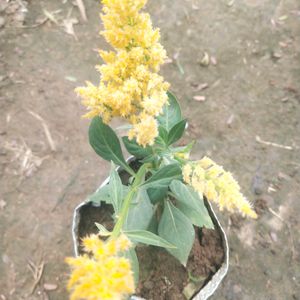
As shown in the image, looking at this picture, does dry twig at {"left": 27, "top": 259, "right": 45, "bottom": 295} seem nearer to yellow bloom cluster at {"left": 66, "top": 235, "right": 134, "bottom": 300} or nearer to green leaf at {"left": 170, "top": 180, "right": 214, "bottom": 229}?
green leaf at {"left": 170, "top": 180, "right": 214, "bottom": 229}

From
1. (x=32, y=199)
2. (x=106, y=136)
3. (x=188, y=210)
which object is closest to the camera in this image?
(x=106, y=136)

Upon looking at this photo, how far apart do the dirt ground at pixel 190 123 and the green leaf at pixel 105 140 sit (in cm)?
80

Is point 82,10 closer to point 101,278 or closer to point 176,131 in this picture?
point 176,131

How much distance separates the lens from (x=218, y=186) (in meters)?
0.76

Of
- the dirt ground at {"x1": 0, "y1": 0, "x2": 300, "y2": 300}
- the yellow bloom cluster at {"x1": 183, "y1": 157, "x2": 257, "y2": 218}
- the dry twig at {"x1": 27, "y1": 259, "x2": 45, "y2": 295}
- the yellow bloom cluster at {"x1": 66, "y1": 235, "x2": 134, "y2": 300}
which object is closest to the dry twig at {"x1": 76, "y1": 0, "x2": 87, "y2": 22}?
the dirt ground at {"x1": 0, "y1": 0, "x2": 300, "y2": 300}

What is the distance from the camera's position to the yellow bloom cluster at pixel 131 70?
751 mm

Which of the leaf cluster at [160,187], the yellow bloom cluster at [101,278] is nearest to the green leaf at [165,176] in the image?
the leaf cluster at [160,187]

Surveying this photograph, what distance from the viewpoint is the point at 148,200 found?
1073 mm

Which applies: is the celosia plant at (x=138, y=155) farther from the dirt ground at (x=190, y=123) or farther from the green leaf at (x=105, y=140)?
the dirt ground at (x=190, y=123)

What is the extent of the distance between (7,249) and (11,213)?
0.17 metres

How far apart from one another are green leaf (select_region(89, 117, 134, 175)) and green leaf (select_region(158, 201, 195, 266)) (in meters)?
0.20

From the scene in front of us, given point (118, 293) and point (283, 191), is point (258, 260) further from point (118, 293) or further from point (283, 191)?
point (118, 293)

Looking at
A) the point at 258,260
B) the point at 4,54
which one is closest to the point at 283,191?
the point at 258,260

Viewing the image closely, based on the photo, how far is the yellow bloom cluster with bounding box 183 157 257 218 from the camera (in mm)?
727
